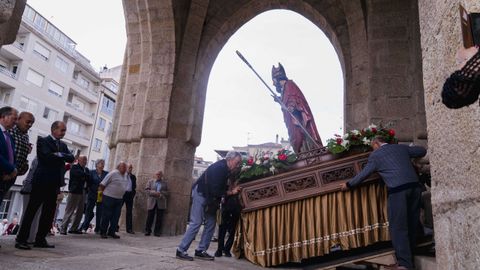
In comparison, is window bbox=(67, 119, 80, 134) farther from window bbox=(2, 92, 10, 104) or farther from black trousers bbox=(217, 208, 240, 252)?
black trousers bbox=(217, 208, 240, 252)

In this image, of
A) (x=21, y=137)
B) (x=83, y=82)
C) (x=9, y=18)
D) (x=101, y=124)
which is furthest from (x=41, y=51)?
(x=9, y=18)

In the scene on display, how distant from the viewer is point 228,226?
533 centimetres

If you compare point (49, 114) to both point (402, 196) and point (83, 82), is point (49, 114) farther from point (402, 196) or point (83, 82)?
point (402, 196)

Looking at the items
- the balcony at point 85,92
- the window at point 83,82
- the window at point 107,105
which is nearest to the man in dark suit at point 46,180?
the balcony at point 85,92

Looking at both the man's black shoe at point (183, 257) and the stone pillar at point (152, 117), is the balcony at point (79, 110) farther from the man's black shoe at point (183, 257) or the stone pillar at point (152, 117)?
the man's black shoe at point (183, 257)

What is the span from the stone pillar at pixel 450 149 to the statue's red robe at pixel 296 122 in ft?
13.2

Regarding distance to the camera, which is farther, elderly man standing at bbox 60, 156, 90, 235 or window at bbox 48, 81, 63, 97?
window at bbox 48, 81, 63, 97

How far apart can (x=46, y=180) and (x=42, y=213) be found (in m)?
0.40

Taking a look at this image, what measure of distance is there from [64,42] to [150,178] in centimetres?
2813

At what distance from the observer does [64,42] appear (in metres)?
31.4

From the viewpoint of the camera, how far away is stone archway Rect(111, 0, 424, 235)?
7407 millimetres

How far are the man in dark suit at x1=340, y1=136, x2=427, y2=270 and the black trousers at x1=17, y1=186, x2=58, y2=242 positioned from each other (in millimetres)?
3469

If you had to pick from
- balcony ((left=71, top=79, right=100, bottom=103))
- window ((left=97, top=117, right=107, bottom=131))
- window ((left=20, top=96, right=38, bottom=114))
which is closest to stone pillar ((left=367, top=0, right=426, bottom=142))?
window ((left=20, top=96, right=38, bottom=114))

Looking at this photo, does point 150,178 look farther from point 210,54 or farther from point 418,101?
point 418,101
